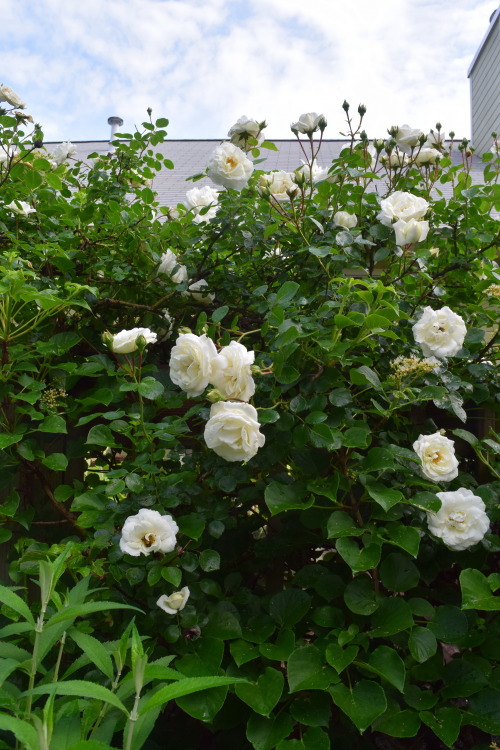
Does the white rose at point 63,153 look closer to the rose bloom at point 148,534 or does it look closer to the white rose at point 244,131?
the white rose at point 244,131

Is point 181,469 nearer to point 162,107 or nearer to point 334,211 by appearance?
point 334,211

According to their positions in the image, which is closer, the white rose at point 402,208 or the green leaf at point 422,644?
the green leaf at point 422,644

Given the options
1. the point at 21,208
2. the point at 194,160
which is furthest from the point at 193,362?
the point at 194,160

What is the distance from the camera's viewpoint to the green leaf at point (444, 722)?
98 cm

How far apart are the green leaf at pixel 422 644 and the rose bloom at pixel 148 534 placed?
1.61ft

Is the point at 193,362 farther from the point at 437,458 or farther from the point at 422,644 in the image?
the point at 422,644

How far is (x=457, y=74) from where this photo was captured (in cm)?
805

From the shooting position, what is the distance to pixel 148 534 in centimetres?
101

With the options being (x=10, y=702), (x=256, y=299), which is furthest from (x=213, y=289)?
(x=10, y=702)

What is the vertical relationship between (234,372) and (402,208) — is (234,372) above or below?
below

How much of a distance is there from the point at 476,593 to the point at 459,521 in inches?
5.4

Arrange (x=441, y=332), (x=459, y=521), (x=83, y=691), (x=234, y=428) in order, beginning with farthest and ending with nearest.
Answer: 1. (x=441, y=332)
2. (x=459, y=521)
3. (x=234, y=428)
4. (x=83, y=691)

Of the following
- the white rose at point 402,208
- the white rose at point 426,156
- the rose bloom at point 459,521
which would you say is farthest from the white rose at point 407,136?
the rose bloom at point 459,521

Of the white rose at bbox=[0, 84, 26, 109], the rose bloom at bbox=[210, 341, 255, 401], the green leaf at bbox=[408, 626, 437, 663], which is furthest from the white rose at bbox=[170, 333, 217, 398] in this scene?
the white rose at bbox=[0, 84, 26, 109]
